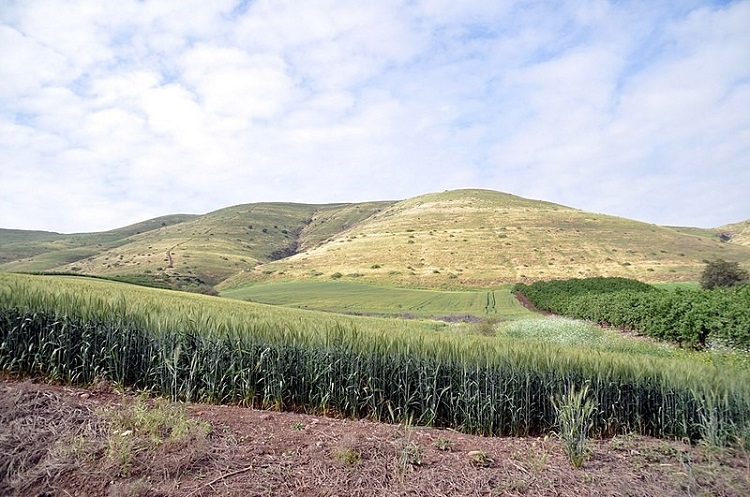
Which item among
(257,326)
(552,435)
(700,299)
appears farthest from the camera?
(700,299)

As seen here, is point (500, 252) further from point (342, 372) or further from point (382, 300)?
point (342, 372)

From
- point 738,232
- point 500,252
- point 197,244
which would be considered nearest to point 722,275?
point 500,252

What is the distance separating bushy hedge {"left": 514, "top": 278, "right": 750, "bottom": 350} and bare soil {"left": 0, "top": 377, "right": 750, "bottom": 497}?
12575 mm

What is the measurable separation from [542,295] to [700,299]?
27.2 meters

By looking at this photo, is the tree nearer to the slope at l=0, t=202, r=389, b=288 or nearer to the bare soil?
the bare soil

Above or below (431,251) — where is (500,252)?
below

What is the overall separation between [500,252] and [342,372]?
72.8 meters

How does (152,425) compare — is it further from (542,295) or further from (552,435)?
(542,295)

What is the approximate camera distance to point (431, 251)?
79.6 meters

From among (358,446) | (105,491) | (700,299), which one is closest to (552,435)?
(358,446)

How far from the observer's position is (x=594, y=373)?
239 inches

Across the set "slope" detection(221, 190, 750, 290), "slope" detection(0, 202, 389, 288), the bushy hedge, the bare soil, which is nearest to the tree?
"slope" detection(221, 190, 750, 290)

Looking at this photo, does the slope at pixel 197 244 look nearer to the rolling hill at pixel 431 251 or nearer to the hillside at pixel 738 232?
the rolling hill at pixel 431 251

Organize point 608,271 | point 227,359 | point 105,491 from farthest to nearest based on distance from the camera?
point 608,271 < point 227,359 < point 105,491
